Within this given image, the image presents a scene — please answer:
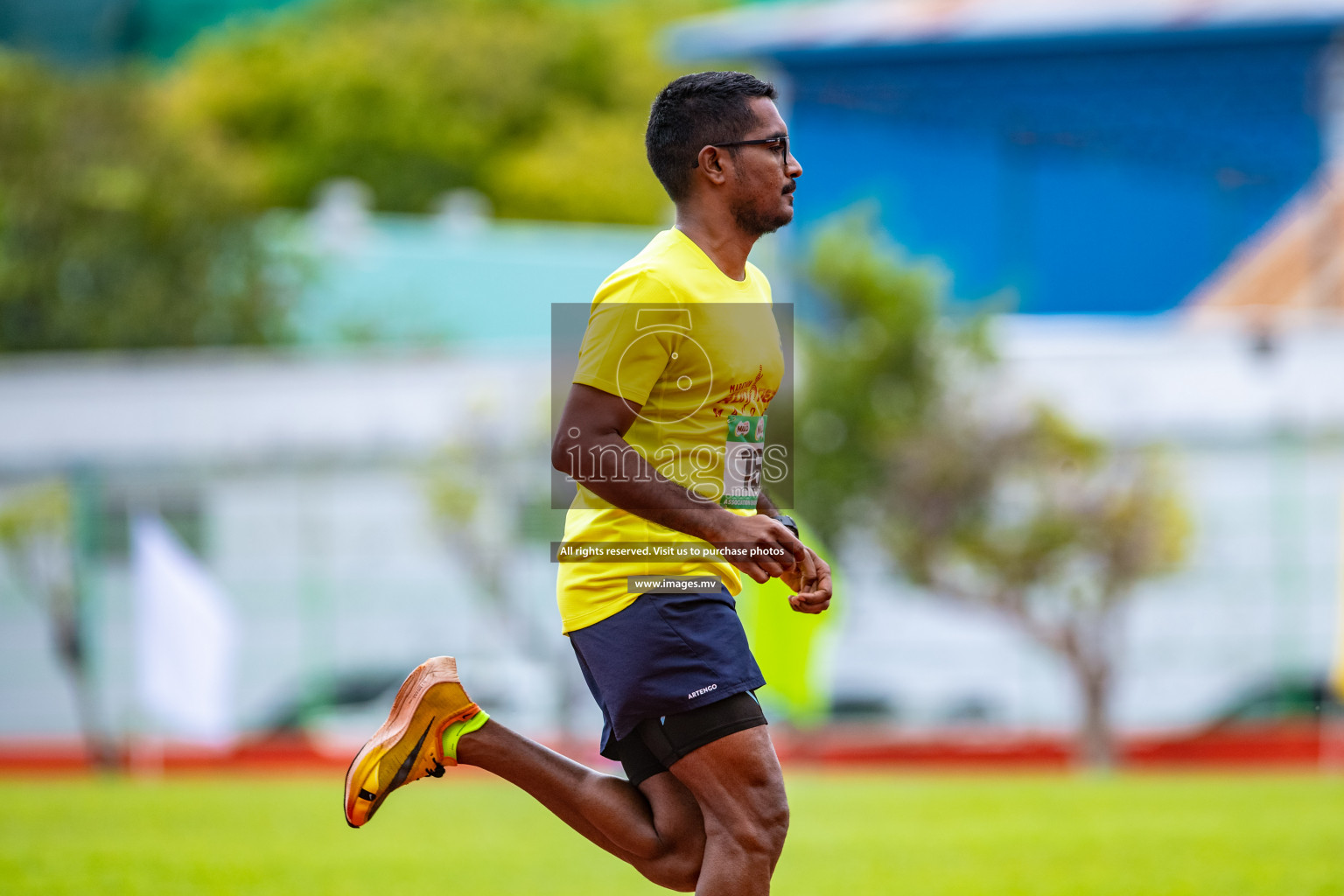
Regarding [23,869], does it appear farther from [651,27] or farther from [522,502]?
[651,27]

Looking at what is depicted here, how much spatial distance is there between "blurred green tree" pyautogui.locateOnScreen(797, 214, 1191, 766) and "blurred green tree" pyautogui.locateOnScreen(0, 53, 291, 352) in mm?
14887

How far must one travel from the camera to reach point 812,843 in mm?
9945

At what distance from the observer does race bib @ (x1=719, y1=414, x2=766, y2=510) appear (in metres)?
3.71

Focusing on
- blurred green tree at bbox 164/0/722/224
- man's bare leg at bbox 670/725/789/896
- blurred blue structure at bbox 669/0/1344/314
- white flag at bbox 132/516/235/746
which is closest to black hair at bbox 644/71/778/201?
man's bare leg at bbox 670/725/789/896

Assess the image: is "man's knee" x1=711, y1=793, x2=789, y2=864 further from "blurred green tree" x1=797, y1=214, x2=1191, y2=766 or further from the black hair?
"blurred green tree" x1=797, y1=214, x2=1191, y2=766

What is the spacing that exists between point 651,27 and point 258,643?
1334 inches

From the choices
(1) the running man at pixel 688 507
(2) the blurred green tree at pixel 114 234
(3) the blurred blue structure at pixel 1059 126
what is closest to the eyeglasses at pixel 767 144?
(1) the running man at pixel 688 507

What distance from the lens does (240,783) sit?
1586 cm

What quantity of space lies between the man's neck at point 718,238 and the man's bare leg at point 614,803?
115cm

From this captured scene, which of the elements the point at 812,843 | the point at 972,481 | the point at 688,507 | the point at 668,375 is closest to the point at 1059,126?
the point at 972,481

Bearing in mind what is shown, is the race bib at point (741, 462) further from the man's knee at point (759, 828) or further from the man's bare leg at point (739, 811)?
the man's knee at point (759, 828)

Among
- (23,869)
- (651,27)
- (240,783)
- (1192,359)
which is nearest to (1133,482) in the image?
(1192,359)

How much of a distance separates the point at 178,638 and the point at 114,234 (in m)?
14.8

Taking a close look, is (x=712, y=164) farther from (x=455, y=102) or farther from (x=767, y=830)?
(x=455, y=102)
